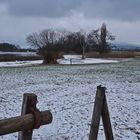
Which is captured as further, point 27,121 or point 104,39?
point 104,39

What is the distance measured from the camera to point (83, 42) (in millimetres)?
103625

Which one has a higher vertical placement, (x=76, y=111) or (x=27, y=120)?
(x=27, y=120)

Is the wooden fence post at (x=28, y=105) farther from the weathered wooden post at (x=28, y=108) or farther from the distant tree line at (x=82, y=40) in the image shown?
the distant tree line at (x=82, y=40)

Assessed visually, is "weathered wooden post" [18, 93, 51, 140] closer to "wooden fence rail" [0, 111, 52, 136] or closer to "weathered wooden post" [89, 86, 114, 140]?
"wooden fence rail" [0, 111, 52, 136]

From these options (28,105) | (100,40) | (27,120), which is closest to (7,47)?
(100,40)

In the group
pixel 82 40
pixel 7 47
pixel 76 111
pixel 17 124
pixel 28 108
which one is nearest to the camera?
pixel 17 124

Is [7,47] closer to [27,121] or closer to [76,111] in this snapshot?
[76,111]

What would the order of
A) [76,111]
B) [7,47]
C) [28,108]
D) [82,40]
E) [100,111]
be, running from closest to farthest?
[28,108], [100,111], [76,111], [82,40], [7,47]

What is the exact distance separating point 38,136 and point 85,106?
3.59 metres

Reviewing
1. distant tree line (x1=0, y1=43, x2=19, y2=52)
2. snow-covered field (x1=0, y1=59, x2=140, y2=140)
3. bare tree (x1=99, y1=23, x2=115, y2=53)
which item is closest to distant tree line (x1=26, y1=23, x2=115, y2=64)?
bare tree (x1=99, y1=23, x2=115, y2=53)

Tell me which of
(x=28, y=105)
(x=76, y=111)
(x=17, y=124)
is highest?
(x=28, y=105)

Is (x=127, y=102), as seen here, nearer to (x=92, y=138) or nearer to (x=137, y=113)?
(x=137, y=113)

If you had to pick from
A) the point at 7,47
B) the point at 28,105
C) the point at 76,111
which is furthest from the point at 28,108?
the point at 7,47

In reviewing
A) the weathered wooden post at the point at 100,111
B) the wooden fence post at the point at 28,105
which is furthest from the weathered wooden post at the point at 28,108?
the weathered wooden post at the point at 100,111
